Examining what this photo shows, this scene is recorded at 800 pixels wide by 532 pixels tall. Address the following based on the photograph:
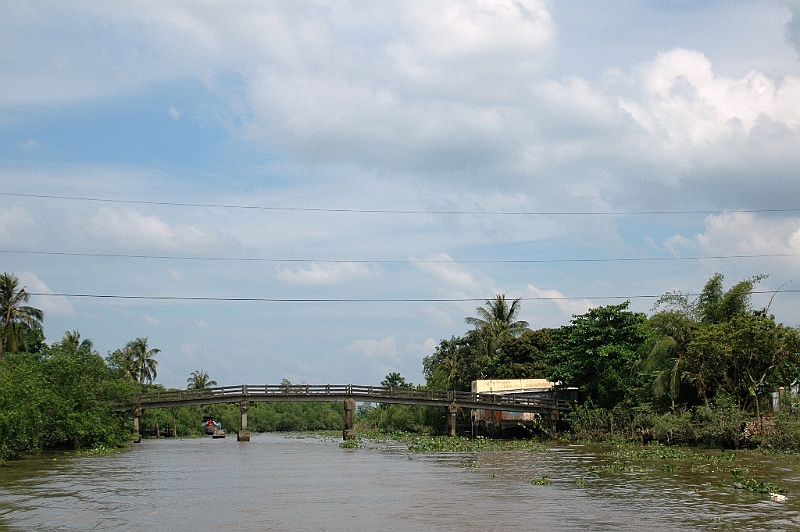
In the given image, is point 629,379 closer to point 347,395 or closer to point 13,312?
point 347,395

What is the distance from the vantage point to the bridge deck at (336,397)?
5501 centimetres

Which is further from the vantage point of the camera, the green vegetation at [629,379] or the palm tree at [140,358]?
the palm tree at [140,358]

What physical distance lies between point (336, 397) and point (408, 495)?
36.3m

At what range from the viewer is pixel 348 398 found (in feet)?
188

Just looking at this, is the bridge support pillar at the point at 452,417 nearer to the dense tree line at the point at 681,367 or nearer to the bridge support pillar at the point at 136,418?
the dense tree line at the point at 681,367

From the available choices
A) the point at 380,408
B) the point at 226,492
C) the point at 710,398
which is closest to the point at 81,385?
the point at 226,492

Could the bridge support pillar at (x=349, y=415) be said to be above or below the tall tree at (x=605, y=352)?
below

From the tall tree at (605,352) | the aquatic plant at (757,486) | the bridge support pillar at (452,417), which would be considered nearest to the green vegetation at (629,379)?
the tall tree at (605,352)

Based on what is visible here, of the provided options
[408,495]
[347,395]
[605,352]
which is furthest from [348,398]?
[408,495]

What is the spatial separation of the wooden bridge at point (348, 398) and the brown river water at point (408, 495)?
20051mm

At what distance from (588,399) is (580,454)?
1256 centimetres

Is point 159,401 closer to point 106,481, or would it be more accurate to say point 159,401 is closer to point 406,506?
A: point 106,481

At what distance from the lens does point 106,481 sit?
85.9ft

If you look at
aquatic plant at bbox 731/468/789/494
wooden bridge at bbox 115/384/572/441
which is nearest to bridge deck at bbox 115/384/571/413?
wooden bridge at bbox 115/384/572/441
